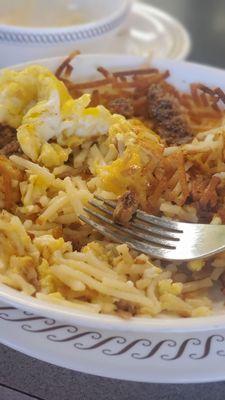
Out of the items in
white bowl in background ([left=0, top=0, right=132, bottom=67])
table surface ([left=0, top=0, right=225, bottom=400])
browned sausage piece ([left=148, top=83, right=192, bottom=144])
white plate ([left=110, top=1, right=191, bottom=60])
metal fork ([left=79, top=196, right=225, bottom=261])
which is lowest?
table surface ([left=0, top=0, right=225, bottom=400])

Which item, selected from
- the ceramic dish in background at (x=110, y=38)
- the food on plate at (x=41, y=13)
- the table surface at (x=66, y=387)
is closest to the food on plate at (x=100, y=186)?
the table surface at (x=66, y=387)

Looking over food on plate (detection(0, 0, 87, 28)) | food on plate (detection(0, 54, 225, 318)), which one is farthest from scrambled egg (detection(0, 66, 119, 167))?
food on plate (detection(0, 0, 87, 28))

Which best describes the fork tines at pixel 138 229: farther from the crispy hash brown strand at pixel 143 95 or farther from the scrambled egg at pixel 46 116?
the crispy hash brown strand at pixel 143 95

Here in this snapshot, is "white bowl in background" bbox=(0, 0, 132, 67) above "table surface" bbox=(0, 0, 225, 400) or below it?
above

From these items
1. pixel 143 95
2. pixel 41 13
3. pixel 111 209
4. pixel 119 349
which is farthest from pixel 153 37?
pixel 119 349

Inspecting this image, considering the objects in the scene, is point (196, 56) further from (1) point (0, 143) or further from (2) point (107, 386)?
(2) point (107, 386)

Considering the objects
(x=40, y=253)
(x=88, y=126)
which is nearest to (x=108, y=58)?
(x=88, y=126)

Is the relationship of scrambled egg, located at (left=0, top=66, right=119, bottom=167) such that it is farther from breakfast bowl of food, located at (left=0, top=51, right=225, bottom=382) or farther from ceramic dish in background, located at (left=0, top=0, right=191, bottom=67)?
ceramic dish in background, located at (left=0, top=0, right=191, bottom=67)
